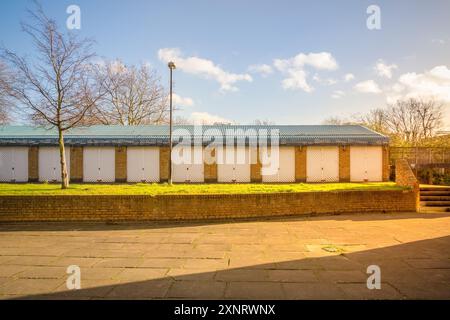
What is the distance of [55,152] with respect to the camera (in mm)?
21062

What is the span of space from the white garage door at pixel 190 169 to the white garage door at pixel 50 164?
8.06 metres

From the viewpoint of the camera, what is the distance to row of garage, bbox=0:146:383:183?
67.3 ft

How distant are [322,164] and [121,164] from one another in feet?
47.8

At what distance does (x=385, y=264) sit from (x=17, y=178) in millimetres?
24206

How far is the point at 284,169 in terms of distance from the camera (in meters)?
20.6

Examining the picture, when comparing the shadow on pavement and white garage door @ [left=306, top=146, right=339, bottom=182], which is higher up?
white garage door @ [left=306, top=146, right=339, bottom=182]

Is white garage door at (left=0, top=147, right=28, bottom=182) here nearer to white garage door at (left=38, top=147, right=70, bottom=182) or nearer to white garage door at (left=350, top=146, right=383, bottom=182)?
white garage door at (left=38, top=147, right=70, bottom=182)

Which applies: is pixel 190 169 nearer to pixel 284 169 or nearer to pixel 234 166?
pixel 234 166

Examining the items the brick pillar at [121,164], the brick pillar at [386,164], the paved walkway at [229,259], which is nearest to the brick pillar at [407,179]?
the paved walkway at [229,259]

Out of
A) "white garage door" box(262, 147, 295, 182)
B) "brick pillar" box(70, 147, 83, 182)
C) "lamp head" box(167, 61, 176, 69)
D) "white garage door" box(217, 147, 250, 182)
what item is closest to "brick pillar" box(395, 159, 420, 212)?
"white garage door" box(262, 147, 295, 182)

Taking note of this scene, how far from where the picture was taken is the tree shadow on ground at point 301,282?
14.1ft

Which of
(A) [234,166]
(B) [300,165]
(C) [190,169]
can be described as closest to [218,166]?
(A) [234,166]

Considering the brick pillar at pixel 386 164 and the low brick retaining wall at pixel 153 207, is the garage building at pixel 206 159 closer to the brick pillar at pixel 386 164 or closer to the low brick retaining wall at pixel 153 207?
the brick pillar at pixel 386 164
